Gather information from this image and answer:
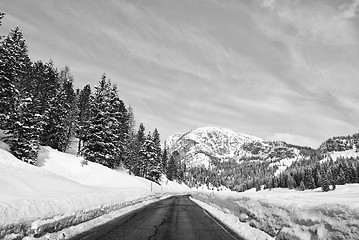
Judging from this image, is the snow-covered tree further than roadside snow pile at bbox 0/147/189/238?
Yes

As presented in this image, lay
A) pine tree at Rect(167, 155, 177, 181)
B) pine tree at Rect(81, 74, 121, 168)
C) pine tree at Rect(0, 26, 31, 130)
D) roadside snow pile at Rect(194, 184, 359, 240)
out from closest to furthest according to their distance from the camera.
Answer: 1. roadside snow pile at Rect(194, 184, 359, 240)
2. pine tree at Rect(0, 26, 31, 130)
3. pine tree at Rect(81, 74, 121, 168)
4. pine tree at Rect(167, 155, 177, 181)

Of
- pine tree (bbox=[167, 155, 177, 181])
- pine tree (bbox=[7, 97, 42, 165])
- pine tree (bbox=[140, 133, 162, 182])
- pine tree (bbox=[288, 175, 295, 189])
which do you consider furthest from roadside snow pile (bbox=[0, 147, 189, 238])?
pine tree (bbox=[288, 175, 295, 189])

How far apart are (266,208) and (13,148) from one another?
2956cm

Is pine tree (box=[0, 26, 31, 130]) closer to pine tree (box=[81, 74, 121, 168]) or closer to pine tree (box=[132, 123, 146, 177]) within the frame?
pine tree (box=[81, 74, 121, 168])

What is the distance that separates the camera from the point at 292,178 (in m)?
159

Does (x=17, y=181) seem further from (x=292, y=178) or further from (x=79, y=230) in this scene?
(x=292, y=178)

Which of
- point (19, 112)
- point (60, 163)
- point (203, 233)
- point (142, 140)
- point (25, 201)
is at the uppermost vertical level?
point (142, 140)

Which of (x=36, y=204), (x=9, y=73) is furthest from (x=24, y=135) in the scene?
(x=36, y=204)

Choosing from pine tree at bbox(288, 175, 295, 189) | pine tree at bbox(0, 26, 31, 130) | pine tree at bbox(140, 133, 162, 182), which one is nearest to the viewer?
pine tree at bbox(0, 26, 31, 130)

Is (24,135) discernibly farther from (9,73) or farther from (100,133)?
(100,133)

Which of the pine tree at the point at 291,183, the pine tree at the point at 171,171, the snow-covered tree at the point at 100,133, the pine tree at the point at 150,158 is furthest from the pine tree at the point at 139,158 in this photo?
the pine tree at the point at 291,183

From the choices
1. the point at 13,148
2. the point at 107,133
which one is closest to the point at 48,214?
the point at 13,148

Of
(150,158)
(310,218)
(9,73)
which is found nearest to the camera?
(310,218)

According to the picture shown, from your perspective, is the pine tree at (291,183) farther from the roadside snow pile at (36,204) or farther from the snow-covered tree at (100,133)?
the roadside snow pile at (36,204)
